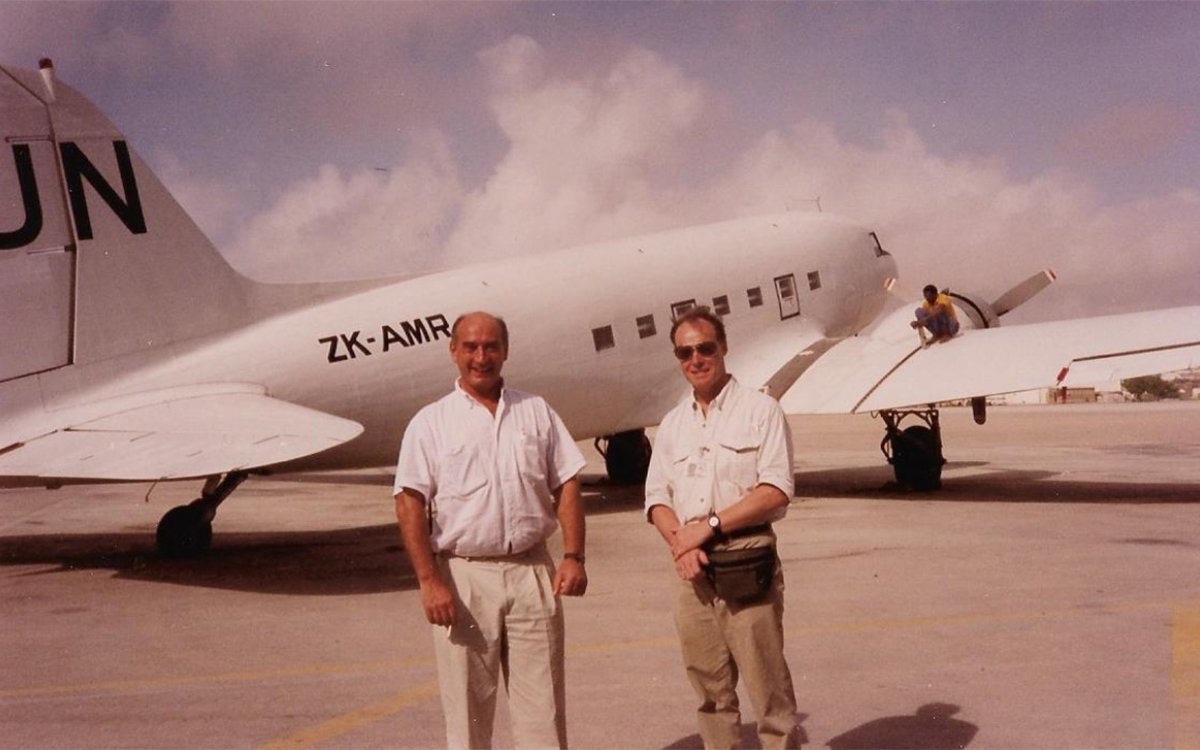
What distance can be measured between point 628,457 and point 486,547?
1733 centimetres

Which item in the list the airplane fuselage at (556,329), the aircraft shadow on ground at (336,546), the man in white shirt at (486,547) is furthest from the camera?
the airplane fuselage at (556,329)

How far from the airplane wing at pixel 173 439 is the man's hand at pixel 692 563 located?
17.8 ft

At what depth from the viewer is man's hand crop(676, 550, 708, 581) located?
4.80 m

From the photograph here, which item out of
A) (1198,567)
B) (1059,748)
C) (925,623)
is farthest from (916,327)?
(1059,748)

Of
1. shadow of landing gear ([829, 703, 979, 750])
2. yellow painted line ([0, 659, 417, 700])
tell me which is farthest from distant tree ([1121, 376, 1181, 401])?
yellow painted line ([0, 659, 417, 700])

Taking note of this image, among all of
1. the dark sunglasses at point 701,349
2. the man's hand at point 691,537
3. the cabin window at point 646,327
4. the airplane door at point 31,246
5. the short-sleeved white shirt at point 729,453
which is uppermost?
the airplane door at point 31,246

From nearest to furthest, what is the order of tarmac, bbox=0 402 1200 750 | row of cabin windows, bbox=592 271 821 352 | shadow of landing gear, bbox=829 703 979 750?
shadow of landing gear, bbox=829 703 979 750, tarmac, bbox=0 402 1200 750, row of cabin windows, bbox=592 271 821 352

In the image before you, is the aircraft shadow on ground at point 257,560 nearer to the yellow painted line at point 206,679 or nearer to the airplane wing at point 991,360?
the yellow painted line at point 206,679

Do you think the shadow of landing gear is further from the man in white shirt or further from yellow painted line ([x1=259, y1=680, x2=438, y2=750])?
yellow painted line ([x1=259, y1=680, x2=438, y2=750])

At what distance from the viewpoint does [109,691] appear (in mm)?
7309

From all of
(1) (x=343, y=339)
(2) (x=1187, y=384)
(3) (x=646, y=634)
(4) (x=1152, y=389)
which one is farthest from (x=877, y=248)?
(2) (x=1187, y=384)

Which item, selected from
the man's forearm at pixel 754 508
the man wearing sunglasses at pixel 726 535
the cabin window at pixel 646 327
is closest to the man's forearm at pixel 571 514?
the man wearing sunglasses at pixel 726 535

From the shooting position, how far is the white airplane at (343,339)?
11195mm

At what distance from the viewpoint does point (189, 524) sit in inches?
531
